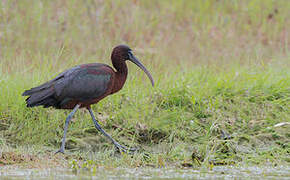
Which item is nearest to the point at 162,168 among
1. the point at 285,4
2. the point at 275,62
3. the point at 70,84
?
the point at 70,84

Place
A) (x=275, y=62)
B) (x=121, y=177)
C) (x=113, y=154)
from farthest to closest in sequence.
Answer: (x=275, y=62)
(x=113, y=154)
(x=121, y=177)

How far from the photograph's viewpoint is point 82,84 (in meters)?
6.32

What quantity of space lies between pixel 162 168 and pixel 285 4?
844cm

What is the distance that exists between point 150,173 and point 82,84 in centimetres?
158

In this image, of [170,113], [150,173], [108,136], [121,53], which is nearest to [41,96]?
[108,136]

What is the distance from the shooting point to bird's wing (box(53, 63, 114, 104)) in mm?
6262

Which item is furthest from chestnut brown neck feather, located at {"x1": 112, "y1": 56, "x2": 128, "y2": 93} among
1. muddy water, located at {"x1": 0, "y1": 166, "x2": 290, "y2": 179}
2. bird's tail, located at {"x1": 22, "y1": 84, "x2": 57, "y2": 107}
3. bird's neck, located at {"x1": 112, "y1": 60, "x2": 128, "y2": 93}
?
muddy water, located at {"x1": 0, "y1": 166, "x2": 290, "y2": 179}

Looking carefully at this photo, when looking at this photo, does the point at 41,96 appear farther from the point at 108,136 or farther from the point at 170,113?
the point at 170,113

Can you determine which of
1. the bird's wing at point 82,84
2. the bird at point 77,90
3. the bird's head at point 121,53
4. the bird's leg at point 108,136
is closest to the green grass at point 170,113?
the bird's leg at point 108,136

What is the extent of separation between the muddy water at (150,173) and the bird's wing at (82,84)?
121cm

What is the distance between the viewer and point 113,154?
6.14 m

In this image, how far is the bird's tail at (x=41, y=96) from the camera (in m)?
6.14

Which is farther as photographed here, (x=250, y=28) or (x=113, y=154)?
(x=250, y=28)

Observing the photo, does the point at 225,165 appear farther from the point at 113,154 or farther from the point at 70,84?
the point at 70,84
